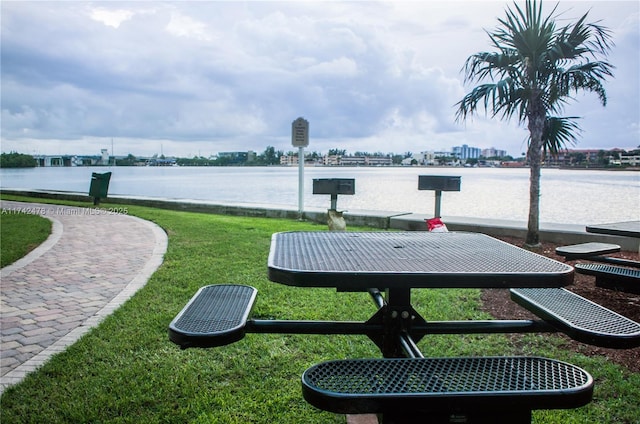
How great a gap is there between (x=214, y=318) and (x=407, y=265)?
916mm

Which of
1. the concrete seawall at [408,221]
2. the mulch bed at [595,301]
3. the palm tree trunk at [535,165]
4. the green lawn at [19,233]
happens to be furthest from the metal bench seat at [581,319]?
the green lawn at [19,233]

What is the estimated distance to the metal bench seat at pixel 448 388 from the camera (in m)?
1.33

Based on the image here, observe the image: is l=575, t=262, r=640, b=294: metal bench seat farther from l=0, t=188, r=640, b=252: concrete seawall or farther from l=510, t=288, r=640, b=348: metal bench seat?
l=0, t=188, r=640, b=252: concrete seawall

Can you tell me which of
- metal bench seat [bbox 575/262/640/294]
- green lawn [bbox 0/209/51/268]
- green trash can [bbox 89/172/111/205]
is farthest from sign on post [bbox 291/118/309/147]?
metal bench seat [bbox 575/262/640/294]

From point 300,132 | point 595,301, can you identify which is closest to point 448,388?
point 595,301

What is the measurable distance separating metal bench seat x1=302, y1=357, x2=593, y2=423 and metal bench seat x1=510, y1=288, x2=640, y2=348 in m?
0.29

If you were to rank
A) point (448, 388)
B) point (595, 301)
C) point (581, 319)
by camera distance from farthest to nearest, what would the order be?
point (595, 301), point (581, 319), point (448, 388)

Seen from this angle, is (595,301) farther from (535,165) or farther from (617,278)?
(535,165)

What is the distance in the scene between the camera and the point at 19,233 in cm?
831

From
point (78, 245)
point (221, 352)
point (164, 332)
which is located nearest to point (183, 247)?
point (78, 245)

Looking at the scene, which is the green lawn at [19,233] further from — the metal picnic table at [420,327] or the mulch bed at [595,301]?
the mulch bed at [595,301]

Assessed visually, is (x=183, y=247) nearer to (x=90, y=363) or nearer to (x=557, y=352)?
(x=90, y=363)

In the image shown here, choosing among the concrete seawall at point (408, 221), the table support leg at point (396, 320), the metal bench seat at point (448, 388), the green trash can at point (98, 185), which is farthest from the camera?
the green trash can at point (98, 185)

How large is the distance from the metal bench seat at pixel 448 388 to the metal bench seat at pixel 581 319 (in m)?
0.29
